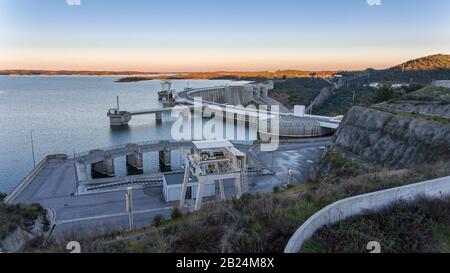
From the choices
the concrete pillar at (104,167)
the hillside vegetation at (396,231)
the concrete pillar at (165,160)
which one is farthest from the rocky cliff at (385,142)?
the concrete pillar at (104,167)

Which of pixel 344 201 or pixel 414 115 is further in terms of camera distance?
pixel 414 115

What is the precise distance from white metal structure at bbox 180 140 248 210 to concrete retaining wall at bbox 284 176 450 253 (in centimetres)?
772

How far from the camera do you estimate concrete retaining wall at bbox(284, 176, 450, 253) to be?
571 centimetres

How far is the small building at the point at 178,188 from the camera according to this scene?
1781 centimetres

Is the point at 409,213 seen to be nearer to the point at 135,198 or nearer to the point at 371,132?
the point at 135,198

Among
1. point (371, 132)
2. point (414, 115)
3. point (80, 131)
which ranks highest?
point (414, 115)

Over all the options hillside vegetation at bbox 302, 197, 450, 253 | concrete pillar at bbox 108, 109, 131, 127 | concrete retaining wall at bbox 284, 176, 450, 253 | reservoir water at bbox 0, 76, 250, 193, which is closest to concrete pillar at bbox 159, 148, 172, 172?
reservoir water at bbox 0, 76, 250, 193

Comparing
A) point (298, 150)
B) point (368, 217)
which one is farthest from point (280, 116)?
point (368, 217)

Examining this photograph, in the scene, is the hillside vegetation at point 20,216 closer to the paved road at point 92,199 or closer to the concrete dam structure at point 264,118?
the paved road at point 92,199

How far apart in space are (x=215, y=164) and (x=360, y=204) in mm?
8543

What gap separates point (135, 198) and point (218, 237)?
12955mm

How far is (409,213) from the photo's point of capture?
264 inches

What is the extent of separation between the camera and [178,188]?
17969 millimetres

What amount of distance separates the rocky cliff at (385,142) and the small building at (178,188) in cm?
800
